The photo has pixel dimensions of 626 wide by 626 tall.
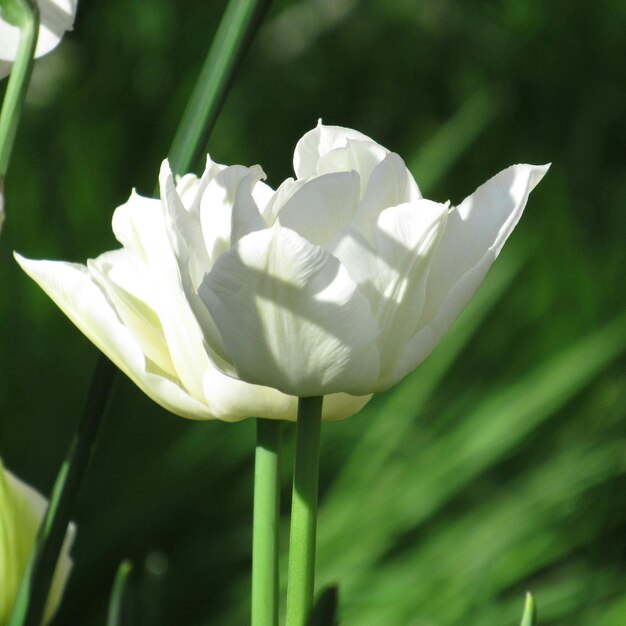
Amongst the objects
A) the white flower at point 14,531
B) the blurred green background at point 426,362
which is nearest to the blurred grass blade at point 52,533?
the white flower at point 14,531

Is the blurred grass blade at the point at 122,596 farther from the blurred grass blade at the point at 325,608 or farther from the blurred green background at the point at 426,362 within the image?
the blurred green background at the point at 426,362

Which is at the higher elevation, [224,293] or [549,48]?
[549,48]

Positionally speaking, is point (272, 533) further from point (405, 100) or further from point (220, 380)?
point (405, 100)

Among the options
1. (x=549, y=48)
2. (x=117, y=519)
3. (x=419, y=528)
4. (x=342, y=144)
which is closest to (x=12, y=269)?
(x=117, y=519)

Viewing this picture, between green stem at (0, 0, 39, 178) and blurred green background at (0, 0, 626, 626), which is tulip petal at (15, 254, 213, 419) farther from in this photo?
blurred green background at (0, 0, 626, 626)

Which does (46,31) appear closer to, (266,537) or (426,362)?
(266,537)

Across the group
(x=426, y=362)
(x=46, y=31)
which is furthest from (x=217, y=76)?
(x=426, y=362)

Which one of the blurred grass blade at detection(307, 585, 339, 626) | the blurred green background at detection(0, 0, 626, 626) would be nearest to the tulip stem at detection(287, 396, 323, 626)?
the blurred grass blade at detection(307, 585, 339, 626)
